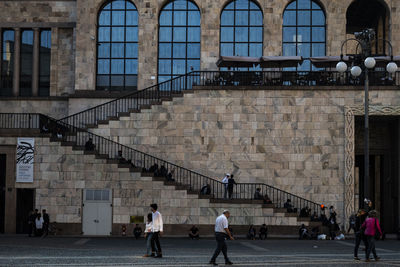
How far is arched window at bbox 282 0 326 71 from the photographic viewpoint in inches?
1827

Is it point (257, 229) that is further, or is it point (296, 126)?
point (296, 126)

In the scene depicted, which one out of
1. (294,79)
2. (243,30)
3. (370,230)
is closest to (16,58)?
(243,30)

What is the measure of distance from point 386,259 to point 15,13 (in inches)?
1258

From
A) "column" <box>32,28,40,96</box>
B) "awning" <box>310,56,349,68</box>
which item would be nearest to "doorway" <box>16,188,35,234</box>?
"column" <box>32,28,40,96</box>

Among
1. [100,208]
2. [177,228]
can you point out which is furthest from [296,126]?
[100,208]

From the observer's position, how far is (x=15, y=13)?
48562mm

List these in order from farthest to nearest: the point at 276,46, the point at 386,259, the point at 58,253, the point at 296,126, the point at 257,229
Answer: the point at 276,46 → the point at 296,126 → the point at 257,229 → the point at 58,253 → the point at 386,259

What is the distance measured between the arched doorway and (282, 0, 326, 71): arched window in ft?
9.67

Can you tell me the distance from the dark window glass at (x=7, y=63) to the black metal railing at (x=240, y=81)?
275 inches

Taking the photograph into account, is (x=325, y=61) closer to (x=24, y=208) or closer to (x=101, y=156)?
(x=101, y=156)

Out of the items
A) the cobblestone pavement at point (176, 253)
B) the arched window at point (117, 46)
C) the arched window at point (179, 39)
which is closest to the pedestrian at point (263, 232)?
the cobblestone pavement at point (176, 253)

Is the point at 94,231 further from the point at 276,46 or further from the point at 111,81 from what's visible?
the point at 276,46

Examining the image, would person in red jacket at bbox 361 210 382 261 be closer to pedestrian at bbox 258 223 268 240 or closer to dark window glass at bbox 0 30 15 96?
pedestrian at bbox 258 223 268 240

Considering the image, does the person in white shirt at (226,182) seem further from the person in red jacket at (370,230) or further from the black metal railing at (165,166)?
the person in red jacket at (370,230)
